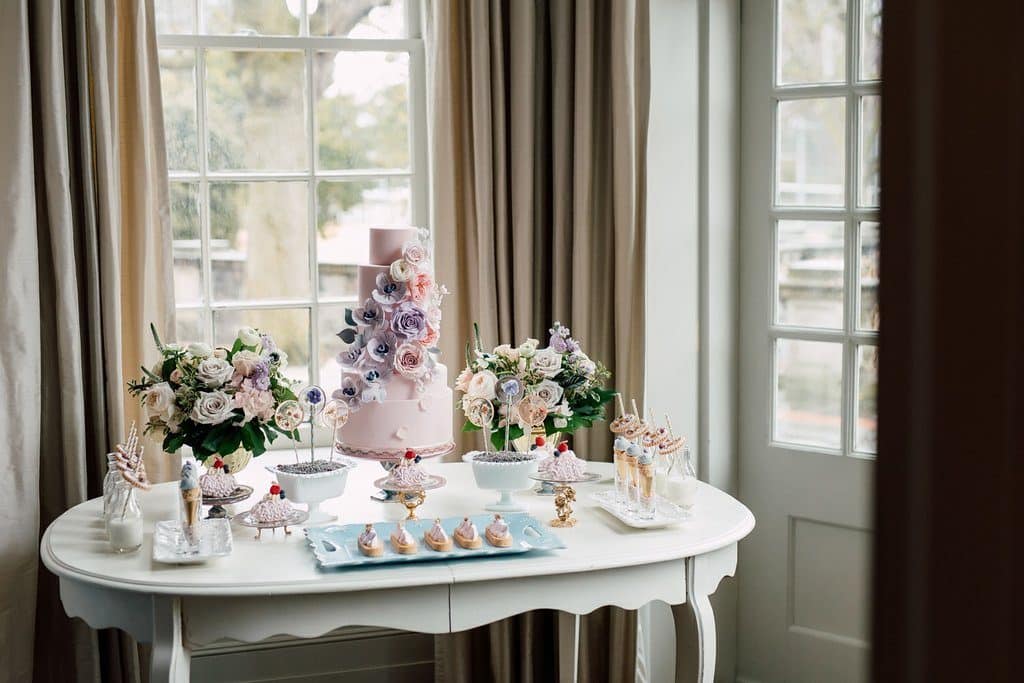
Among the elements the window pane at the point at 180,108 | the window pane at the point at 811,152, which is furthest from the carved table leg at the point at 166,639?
the window pane at the point at 811,152

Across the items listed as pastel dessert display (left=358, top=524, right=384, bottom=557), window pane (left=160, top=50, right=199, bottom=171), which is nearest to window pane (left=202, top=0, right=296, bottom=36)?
window pane (left=160, top=50, right=199, bottom=171)

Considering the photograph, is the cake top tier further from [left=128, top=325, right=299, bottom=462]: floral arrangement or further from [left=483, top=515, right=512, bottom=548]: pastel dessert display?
[left=483, top=515, right=512, bottom=548]: pastel dessert display

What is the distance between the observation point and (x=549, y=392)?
2496 mm

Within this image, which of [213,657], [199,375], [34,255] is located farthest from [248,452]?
[213,657]

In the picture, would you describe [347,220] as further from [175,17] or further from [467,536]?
[467,536]

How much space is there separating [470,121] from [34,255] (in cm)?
116

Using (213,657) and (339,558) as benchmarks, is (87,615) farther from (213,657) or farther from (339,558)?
(213,657)

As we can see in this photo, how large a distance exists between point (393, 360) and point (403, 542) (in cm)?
49

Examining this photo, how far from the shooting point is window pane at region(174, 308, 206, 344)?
10.1 ft

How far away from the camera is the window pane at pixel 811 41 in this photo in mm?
2922

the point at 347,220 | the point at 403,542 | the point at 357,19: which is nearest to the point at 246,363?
the point at 403,542

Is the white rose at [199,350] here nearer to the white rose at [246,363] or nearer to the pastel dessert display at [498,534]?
the white rose at [246,363]

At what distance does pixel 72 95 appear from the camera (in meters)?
2.65

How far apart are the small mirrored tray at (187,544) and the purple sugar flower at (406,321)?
55 cm
